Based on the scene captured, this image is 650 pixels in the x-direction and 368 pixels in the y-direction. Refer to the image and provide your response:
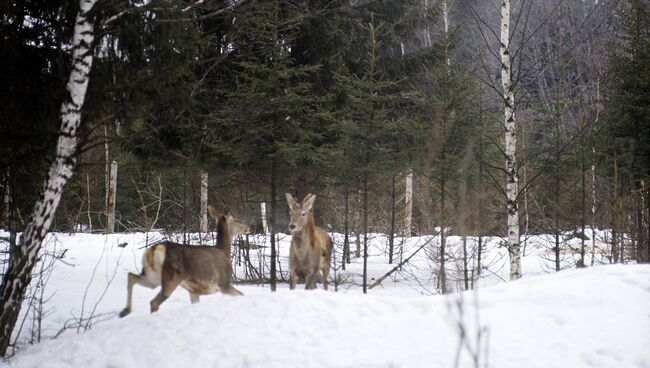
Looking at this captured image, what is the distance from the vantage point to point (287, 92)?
466 inches

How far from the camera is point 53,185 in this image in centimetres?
677

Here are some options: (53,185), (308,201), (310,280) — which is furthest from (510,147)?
(53,185)

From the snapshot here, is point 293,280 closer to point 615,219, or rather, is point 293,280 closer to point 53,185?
point 53,185

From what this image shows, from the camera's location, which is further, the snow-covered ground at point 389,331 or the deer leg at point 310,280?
the deer leg at point 310,280

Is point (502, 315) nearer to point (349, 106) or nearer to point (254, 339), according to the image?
point (254, 339)

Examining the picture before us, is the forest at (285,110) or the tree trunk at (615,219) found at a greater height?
the forest at (285,110)

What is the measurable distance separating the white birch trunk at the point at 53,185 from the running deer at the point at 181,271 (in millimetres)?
1336

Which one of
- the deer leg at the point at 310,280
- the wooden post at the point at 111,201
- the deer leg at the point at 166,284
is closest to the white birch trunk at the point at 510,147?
the deer leg at the point at 310,280

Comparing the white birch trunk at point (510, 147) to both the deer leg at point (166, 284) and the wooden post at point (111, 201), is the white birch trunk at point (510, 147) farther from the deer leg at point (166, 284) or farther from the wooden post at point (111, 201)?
the wooden post at point (111, 201)

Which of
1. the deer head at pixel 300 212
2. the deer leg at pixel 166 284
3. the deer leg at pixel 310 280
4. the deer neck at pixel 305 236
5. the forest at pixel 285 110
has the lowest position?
the deer leg at pixel 310 280

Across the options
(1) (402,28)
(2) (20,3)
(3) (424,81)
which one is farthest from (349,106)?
(2) (20,3)

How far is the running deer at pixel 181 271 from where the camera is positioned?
7.44 m

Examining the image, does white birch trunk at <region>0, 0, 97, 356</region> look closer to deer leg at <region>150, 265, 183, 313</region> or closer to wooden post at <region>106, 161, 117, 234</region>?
deer leg at <region>150, 265, 183, 313</region>

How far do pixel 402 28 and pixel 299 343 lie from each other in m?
12.2
